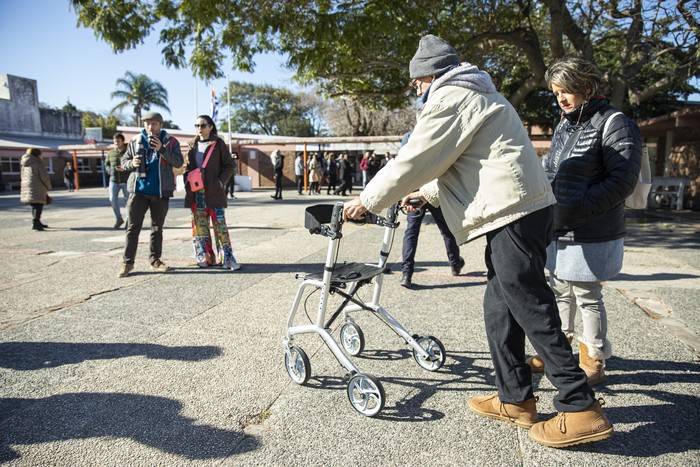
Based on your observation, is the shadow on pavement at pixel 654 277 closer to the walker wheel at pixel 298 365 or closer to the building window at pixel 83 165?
the walker wheel at pixel 298 365

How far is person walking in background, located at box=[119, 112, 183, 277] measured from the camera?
5.98 m

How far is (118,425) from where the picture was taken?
2615 mm

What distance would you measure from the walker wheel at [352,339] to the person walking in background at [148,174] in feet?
11.6

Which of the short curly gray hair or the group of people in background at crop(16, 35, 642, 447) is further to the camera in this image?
the short curly gray hair

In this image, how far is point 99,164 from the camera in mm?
38031

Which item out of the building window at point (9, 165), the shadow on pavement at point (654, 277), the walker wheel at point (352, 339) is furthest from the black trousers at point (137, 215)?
the building window at point (9, 165)

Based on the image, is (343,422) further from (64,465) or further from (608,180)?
(608,180)

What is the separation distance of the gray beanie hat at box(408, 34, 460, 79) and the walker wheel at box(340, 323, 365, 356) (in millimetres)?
1885

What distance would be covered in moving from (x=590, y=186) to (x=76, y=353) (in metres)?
3.78

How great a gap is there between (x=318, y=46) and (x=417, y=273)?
659 cm

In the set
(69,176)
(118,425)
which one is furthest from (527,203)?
(69,176)

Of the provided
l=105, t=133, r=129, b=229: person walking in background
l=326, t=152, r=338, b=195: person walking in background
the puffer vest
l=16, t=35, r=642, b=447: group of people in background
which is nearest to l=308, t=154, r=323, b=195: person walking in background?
l=326, t=152, r=338, b=195: person walking in background

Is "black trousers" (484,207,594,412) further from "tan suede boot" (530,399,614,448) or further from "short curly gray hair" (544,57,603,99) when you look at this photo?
"short curly gray hair" (544,57,603,99)

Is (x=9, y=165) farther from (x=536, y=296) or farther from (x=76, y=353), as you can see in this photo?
(x=536, y=296)
